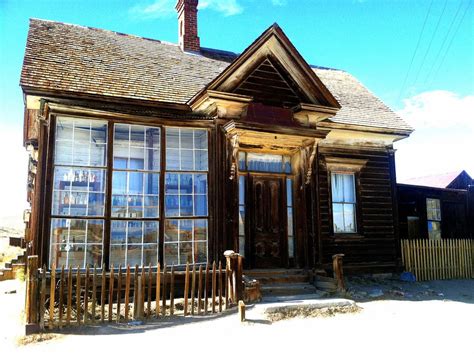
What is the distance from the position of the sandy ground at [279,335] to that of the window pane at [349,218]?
3.86 m

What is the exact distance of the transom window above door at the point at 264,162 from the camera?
35.1 ft

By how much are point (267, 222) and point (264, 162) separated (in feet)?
4.97

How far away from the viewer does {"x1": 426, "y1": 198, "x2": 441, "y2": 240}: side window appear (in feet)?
53.1

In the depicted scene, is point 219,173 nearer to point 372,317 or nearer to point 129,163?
point 129,163

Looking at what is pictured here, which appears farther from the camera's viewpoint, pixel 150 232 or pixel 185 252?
pixel 185 252

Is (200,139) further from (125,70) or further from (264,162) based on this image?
(125,70)

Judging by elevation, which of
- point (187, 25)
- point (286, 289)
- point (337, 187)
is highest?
point (187, 25)

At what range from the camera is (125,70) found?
10773 millimetres

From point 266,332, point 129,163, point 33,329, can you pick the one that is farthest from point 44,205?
point 266,332

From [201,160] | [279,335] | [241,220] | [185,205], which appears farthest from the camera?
[241,220]

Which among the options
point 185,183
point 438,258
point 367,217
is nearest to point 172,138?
point 185,183

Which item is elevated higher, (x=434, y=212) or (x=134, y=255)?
(x=434, y=212)

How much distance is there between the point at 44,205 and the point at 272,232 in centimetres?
522

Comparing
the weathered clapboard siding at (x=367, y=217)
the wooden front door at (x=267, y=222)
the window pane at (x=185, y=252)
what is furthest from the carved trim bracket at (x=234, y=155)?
the weathered clapboard siding at (x=367, y=217)
